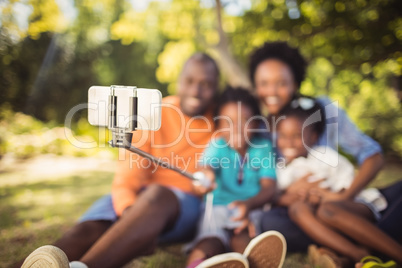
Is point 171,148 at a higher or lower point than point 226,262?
higher

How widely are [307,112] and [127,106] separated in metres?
1.16

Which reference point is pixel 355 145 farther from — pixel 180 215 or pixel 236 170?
pixel 180 215

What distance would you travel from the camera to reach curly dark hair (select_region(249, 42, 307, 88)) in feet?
6.72

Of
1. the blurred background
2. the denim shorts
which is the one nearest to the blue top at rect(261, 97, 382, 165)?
the denim shorts

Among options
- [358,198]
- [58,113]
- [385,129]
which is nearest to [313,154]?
[358,198]

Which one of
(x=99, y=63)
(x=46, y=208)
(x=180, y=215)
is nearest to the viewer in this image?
(x=180, y=215)

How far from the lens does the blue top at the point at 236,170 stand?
5.92 ft

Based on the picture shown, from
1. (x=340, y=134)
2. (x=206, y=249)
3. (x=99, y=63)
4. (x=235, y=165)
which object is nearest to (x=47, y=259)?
(x=206, y=249)

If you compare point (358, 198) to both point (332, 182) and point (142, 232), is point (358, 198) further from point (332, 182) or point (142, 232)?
point (142, 232)

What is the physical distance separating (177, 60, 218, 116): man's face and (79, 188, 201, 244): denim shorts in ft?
1.65

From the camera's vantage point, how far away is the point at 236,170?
1854mm

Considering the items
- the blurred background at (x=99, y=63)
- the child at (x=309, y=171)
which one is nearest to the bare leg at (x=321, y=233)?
the child at (x=309, y=171)

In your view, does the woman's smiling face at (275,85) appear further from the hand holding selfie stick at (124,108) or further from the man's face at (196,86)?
the hand holding selfie stick at (124,108)

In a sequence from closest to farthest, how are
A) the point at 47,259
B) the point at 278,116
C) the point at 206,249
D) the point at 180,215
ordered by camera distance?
1. the point at 47,259
2. the point at 206,249
3. the point at 180,215
4. the point at 278,116
